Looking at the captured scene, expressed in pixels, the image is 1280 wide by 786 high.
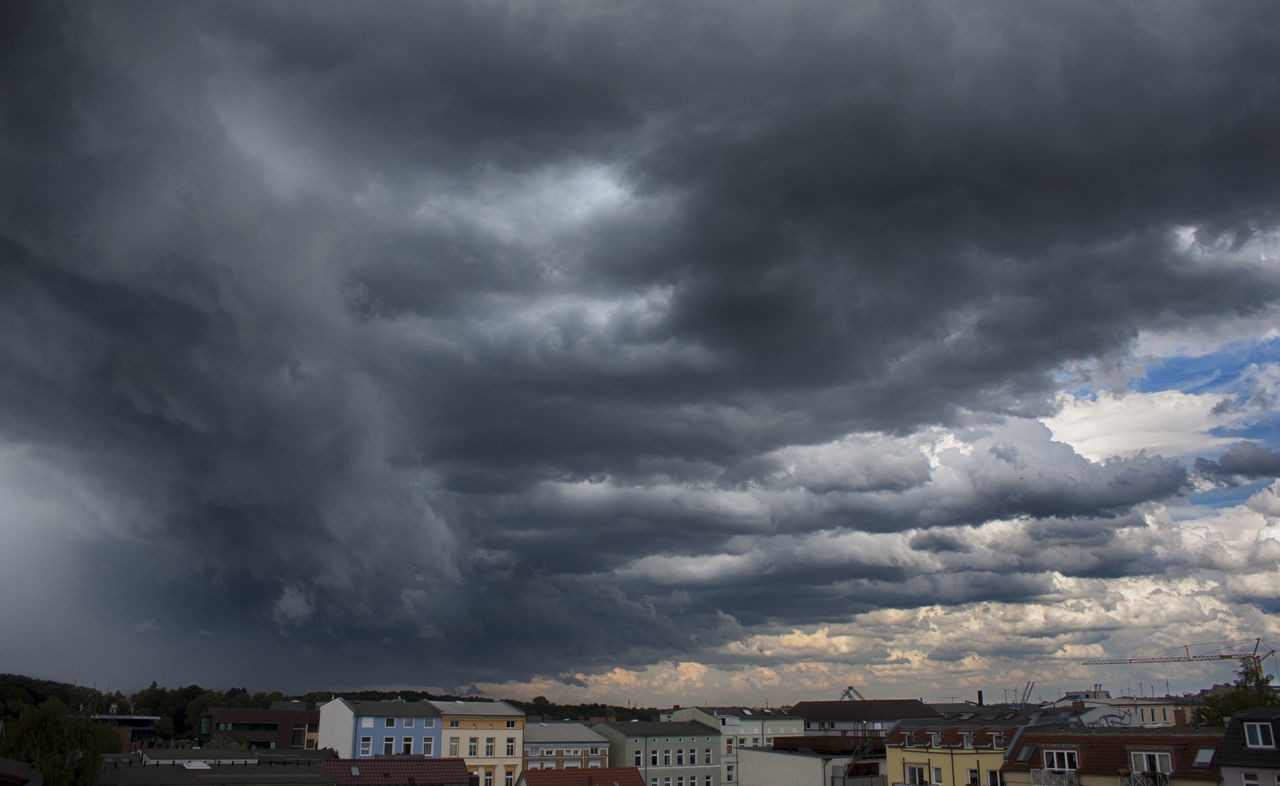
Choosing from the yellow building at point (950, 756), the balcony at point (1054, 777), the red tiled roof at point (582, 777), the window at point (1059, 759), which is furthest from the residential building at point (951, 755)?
the red tiled roof at point (582, 777)

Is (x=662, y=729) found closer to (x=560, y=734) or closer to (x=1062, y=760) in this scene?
(x=560, y=734)

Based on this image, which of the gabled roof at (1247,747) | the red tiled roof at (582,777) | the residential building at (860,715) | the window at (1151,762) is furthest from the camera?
the residential building at (860,715)

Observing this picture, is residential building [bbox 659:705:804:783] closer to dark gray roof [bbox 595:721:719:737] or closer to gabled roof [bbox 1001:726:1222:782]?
dark gray roof [bbox 595:721:719:737]

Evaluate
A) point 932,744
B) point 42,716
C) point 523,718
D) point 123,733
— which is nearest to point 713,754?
point 523,718

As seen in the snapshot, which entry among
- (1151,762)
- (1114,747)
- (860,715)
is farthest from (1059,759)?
(860,715)

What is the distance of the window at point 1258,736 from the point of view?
60094 mm

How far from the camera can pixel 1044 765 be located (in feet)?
247

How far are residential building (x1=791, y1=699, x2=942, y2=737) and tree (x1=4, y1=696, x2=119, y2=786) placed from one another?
4601 inches

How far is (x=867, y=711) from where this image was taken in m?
162

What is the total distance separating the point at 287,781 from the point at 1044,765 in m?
65.5

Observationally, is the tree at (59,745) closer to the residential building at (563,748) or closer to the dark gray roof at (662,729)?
the residential building at (563,748)

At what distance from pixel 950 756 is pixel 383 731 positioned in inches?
2818

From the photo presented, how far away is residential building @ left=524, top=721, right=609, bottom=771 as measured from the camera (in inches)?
4897

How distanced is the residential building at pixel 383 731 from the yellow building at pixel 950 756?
59619mm
